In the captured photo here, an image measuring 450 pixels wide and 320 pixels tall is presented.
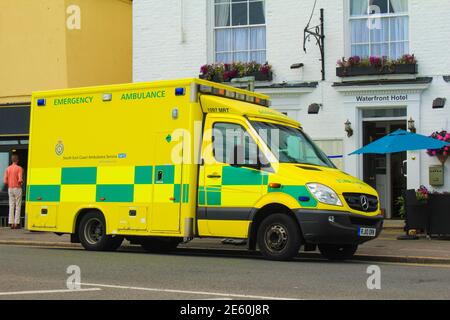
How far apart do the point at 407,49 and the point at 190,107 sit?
7.78m

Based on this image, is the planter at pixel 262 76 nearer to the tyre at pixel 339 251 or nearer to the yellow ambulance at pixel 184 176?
the yellow ambulance at pixel 184 176

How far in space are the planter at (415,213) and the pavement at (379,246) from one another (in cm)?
33

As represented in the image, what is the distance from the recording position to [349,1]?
61.1ft

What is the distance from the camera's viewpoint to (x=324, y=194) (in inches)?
442

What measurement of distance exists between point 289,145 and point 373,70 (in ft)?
21.1

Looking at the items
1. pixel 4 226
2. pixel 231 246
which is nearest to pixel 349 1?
pixel 231 246

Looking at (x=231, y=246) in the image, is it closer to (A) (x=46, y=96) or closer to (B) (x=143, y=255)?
(B) (x=143, y=255)

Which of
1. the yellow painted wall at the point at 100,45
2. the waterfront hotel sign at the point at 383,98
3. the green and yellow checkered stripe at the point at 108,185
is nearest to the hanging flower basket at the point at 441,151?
the waterfront hotel sign at the point at 383,98

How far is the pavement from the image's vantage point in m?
12.3

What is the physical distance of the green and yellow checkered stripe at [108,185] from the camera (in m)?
12.5

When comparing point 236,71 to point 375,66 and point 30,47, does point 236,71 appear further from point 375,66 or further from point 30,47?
point 30,47

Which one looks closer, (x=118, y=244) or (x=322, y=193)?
(x=322, y=193)

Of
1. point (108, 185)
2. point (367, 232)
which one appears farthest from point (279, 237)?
point (108, 185)

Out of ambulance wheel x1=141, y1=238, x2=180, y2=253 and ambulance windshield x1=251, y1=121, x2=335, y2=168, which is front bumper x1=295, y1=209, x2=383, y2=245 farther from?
ambulance wheel x1=141, y1=238, x2=180, y2=253
